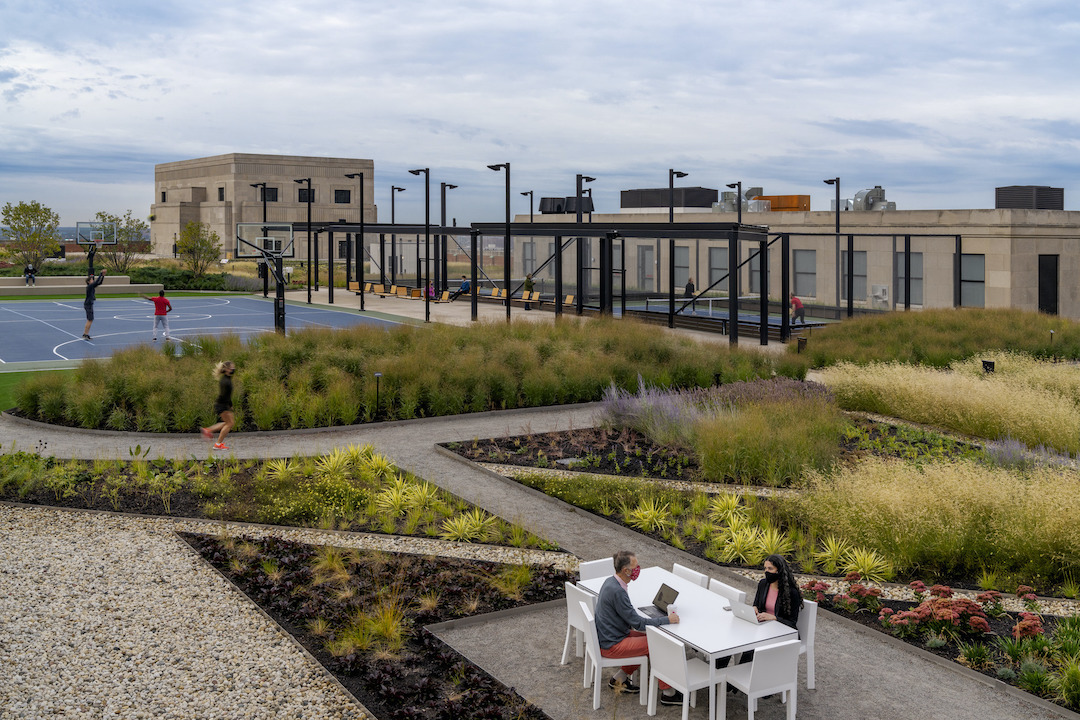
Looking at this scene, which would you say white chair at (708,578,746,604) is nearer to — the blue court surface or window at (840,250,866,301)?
the blue court surface

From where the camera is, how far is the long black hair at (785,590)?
7.35 metres

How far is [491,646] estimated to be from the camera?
8305mm

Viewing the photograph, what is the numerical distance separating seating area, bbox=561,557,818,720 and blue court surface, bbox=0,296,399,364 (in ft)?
55.7

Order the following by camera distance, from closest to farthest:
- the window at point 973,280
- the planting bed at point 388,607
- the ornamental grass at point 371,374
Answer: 1. the planting bed at point 388,607
2. the ornamental grass at point 371,374
3. the window at point 973,280

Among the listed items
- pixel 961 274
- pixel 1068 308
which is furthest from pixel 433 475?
pixel 1068 308

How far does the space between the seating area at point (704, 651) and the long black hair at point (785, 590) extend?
0.15 meters

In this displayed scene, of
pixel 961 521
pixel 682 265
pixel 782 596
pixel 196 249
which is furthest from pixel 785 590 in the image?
pixel 196 249

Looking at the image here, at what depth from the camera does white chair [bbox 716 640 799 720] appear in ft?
22.1

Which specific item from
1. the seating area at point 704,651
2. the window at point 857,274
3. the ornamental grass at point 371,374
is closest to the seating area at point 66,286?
the window at point 857,274

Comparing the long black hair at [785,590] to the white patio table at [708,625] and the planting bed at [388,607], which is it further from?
the planting bed at [388,607]

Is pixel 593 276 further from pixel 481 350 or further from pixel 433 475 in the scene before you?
pixel 433 475

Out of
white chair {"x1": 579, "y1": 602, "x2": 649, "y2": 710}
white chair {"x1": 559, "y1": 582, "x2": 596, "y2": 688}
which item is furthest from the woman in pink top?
white chair {"x1": 559, "y1": 582, "x2": 596, "y2": 688}

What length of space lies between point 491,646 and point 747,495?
16.0 feet

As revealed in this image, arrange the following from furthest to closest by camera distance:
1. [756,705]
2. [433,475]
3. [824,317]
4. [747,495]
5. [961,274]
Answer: [824,317]
[961,274]
[433,475]
[747,495]
[756,705]
